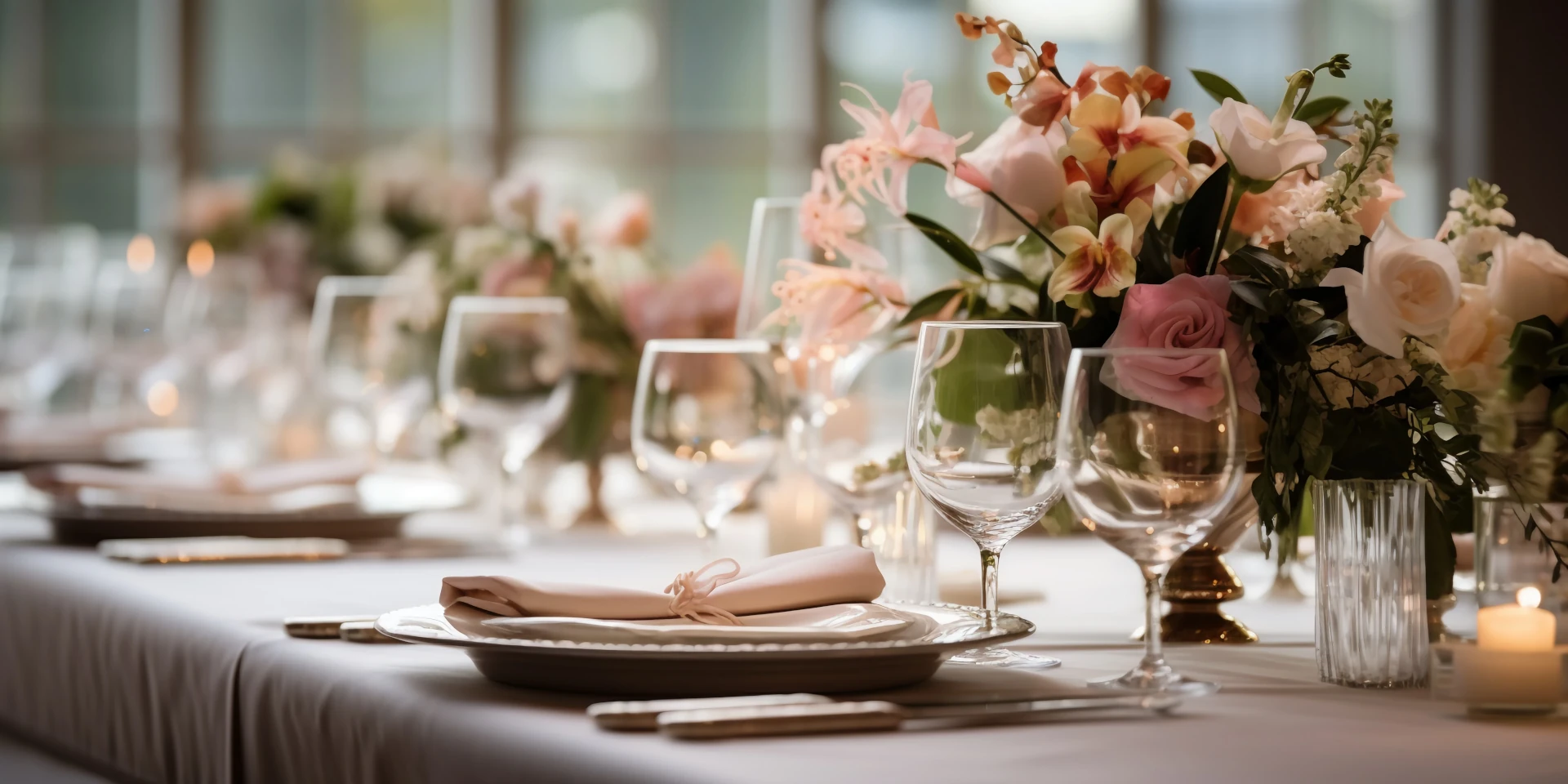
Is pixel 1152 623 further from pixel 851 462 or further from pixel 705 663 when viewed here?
pixel 851 462

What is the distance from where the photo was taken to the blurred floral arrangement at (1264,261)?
917 mm

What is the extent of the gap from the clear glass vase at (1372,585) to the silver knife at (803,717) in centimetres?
22

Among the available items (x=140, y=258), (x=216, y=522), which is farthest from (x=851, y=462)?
(x=140, y=258)

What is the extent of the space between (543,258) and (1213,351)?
53.4 inches

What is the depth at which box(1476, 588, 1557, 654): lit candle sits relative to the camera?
32.9 inches

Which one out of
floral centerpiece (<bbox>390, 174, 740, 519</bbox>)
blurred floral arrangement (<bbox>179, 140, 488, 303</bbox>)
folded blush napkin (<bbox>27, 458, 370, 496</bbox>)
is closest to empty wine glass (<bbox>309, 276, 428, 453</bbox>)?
floral centerpiece (<bbox>390, 174, 740, 519</bbox>)

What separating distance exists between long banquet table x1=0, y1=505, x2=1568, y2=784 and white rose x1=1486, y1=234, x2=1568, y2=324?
0.66 ft

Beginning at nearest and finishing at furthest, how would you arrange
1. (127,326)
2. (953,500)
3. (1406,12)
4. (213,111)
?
(953,500) → (127,326) → (213,111) → (1406,12)

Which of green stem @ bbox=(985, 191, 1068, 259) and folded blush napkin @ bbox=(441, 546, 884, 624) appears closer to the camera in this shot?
folded blush napkin @ bbox=(441, 546, 884, 624)

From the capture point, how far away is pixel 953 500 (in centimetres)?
91

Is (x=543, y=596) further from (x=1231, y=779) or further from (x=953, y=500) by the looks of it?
(x=1231, y=779)

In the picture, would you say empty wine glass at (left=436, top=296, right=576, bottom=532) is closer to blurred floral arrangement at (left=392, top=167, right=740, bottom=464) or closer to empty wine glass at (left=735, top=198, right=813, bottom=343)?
empty wine glass at (left=735, top=198, right=813, bottom=343)

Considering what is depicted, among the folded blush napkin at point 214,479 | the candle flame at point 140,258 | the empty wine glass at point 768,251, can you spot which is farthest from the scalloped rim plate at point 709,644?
the candle flame at point 140,258

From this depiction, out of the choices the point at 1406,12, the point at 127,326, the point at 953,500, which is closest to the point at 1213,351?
the point at 953,500
